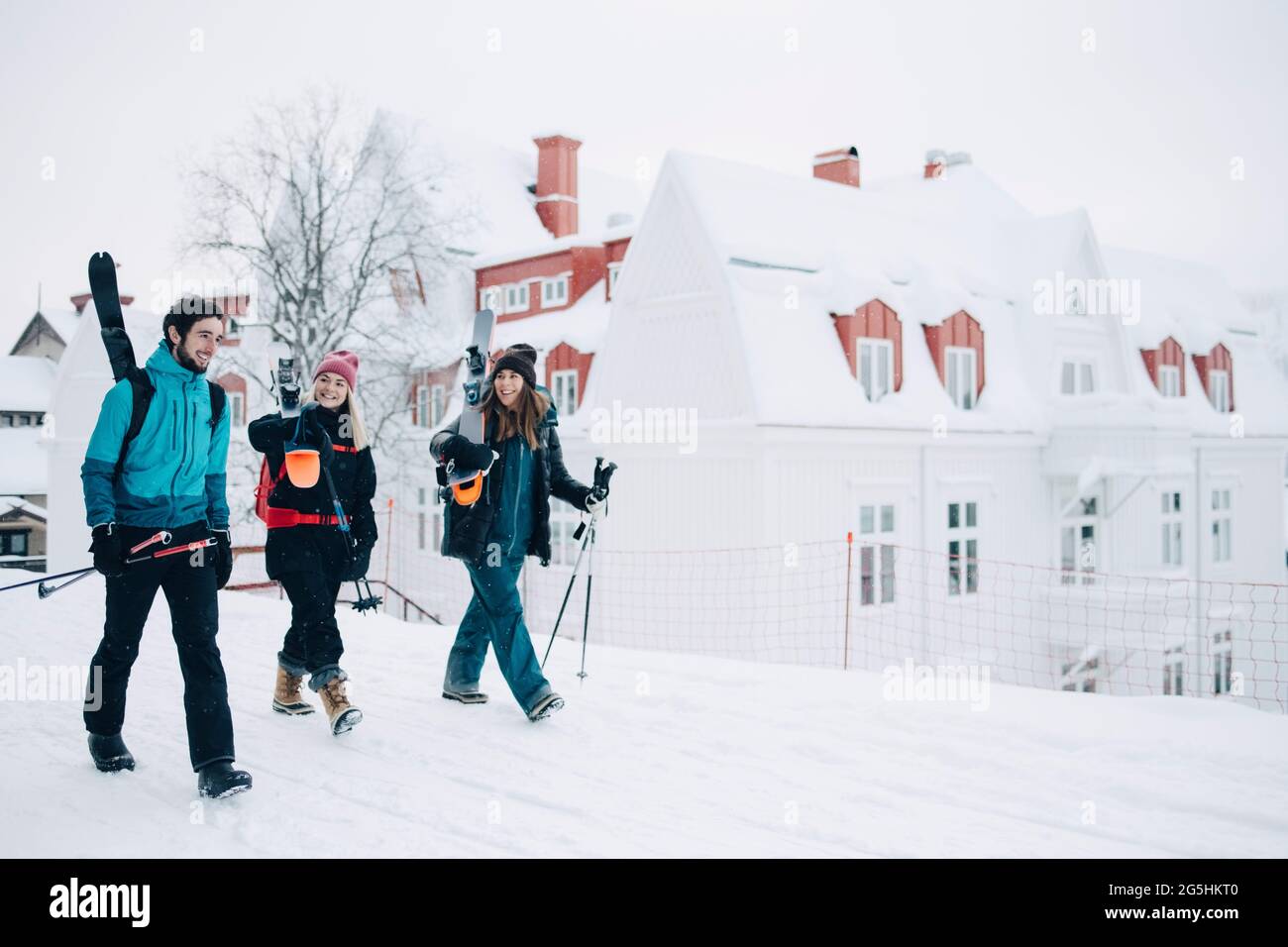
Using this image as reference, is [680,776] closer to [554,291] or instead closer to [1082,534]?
[1082,534]

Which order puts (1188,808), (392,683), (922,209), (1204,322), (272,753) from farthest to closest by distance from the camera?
(1204,322), (922,209), (392,683), (272,753), (1188,808)

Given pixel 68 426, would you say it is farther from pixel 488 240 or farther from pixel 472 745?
pixel 472 745

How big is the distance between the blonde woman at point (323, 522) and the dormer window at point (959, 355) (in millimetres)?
13891

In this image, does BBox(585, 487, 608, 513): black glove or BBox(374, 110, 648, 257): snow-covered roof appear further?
BBox(374, 110, 648, 257): snow-covered roof

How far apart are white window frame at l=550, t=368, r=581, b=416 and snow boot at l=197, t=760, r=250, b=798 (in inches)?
596

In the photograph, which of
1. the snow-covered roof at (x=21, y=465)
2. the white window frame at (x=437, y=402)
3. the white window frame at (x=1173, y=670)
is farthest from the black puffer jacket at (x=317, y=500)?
the white window frame at (x=1173, y=670)

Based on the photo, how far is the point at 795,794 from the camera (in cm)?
464

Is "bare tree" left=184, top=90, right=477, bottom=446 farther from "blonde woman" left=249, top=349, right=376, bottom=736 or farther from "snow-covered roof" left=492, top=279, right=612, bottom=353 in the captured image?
"blonde woman" left=249, top=349, right=376, bottom=736

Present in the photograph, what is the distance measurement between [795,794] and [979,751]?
3.64 feet

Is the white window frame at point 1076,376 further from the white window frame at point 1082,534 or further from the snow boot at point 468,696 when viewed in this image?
the snow boot at point 468,696

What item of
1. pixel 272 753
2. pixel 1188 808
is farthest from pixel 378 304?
pixel 1188 808

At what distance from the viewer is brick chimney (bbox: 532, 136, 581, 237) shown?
91.1 feet

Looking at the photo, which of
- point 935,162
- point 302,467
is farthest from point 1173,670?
point 302,467

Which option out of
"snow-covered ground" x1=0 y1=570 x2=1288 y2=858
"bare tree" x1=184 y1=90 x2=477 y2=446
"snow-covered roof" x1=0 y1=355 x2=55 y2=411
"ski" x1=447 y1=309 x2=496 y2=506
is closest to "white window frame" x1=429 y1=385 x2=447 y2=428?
"bare tree" x1=184 y1=90 x2=477 y2=446
